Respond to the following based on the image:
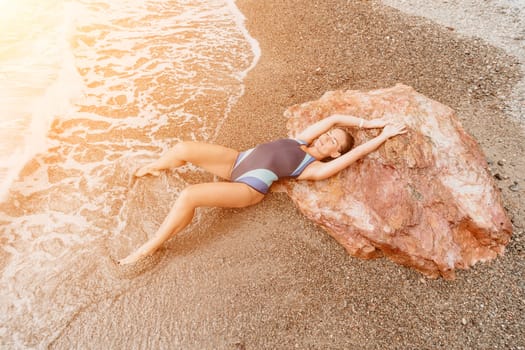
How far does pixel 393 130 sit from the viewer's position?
161 inches

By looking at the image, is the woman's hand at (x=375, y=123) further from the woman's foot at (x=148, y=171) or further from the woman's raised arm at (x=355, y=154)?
the woman's foot at (x=148, y=171)

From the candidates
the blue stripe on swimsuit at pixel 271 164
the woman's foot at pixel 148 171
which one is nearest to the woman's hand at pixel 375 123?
the blue stripe on swimsuit at pixel 271 164

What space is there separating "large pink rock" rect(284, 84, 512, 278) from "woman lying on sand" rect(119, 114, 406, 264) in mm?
207

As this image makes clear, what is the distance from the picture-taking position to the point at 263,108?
230 inches

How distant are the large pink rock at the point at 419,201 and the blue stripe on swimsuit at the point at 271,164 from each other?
1.06 ft

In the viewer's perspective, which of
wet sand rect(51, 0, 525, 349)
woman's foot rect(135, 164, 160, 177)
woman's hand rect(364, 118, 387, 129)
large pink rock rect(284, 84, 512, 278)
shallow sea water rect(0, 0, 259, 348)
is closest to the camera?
wet sand rect(51, 0, 525, 349)

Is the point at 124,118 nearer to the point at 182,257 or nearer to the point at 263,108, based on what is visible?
the point at 263,108

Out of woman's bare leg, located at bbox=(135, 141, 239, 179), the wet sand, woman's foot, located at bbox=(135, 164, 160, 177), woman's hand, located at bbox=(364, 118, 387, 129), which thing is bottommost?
the wet sand

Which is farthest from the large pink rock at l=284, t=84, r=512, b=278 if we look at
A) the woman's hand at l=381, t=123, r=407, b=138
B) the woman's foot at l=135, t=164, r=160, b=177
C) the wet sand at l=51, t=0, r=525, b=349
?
the woman's foot at l=135, t=164, r=160, b=177

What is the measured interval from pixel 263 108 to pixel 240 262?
285 centimetres

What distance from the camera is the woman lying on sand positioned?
3.78 metres

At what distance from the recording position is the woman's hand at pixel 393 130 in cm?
407

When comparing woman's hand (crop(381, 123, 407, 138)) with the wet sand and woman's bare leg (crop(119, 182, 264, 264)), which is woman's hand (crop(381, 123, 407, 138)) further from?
woman's bare leg (crop(119, 182, 264, 264))

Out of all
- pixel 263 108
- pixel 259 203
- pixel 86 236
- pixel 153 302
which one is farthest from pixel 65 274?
pixel 263 108
